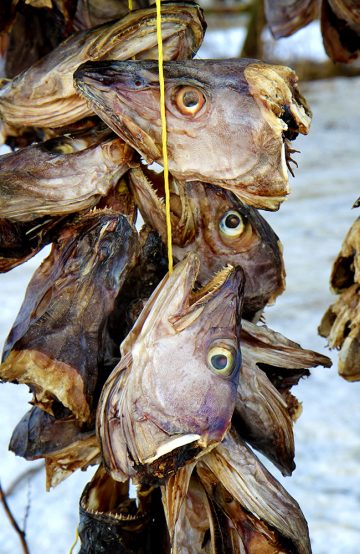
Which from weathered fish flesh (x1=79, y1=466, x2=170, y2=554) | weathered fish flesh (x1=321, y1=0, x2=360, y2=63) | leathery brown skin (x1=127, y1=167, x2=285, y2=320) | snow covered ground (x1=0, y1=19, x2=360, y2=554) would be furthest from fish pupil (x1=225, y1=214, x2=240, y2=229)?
snow covered ground (x1=0, y1=19, x2=360, y2=554)

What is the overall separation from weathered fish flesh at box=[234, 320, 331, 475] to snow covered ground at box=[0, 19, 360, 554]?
499 millimetres

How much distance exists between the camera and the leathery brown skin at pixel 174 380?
2.41 ft

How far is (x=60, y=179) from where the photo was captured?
82 cm

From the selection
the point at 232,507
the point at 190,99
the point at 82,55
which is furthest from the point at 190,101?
the point at 232,507

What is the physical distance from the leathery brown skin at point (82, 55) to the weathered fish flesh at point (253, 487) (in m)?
0.36

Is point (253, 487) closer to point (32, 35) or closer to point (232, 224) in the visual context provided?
point (232, 224)

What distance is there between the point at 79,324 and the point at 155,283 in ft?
0.32

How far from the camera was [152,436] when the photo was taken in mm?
737

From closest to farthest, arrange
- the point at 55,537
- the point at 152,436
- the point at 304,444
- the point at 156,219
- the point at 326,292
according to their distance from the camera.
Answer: the point at 152,436
the point at 156,219
the point at 55,537
the point at 304,444
the point at 326,292

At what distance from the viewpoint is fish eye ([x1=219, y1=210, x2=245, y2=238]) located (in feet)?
2.88

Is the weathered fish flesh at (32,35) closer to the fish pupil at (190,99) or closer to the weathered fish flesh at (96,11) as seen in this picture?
the weathered fish flesh at (96,11)

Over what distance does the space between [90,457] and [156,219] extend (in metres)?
0.28

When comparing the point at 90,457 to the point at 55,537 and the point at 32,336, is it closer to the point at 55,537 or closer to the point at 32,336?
the point at 32,336

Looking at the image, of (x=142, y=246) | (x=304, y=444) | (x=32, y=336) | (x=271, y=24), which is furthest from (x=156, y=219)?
(x=304, y=444)
